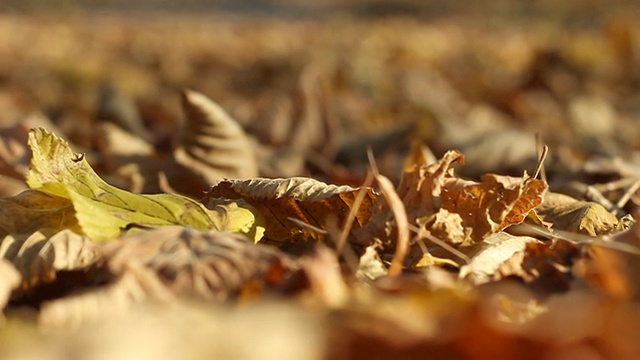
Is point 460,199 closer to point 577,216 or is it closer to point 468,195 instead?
point 468,195

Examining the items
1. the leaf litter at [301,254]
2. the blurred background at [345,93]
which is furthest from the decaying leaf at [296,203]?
the blurred background at [345,93]

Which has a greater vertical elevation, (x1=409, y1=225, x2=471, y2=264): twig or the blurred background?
(x1=409, y1=225, x2=471, y2=264): twig

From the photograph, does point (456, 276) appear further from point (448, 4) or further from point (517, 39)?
point (448, 4)

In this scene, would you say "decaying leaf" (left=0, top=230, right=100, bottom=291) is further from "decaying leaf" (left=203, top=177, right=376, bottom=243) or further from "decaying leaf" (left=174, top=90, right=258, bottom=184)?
"decaying leaf" (left=174, top=90, right=258, bottom=184)

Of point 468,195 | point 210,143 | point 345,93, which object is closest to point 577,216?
point 468,195

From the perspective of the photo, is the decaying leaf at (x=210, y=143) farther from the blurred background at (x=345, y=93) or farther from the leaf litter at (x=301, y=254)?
the blurred background at (x=345, y=93)

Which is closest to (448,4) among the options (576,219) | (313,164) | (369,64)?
(369,64)

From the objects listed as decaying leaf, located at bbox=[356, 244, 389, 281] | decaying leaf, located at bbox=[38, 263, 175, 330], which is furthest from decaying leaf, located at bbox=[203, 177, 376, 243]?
decaying leaf, located at bbox=[38, 263, 175, 330]
